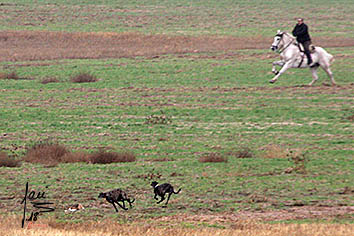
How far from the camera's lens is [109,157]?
15094mm

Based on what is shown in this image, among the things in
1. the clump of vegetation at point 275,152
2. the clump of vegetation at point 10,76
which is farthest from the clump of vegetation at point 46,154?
the clump of vegetation at point 10,76

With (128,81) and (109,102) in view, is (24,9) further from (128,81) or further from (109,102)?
(109,102)

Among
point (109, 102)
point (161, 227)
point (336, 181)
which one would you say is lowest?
point (161, 227)

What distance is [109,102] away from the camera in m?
24.2

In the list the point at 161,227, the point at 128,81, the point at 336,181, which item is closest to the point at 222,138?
the point at 336,181

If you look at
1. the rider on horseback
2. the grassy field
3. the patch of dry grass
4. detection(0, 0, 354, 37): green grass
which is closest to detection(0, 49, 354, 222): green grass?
the grassy field

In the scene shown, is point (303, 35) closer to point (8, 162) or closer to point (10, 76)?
point (10, 76)

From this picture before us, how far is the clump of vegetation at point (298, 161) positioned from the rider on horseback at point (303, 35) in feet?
41.2

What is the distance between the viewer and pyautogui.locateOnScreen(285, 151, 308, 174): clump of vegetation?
14.0 m

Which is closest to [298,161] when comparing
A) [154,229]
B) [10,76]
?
[154,229]

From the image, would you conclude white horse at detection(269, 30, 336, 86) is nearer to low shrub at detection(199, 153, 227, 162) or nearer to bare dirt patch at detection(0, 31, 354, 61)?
bare dirt patch at detection(0, 31, 354, 61)

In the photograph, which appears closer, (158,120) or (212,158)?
(212,158)

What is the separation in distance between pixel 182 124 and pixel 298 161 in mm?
6139

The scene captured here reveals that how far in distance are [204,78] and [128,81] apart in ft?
10.7
